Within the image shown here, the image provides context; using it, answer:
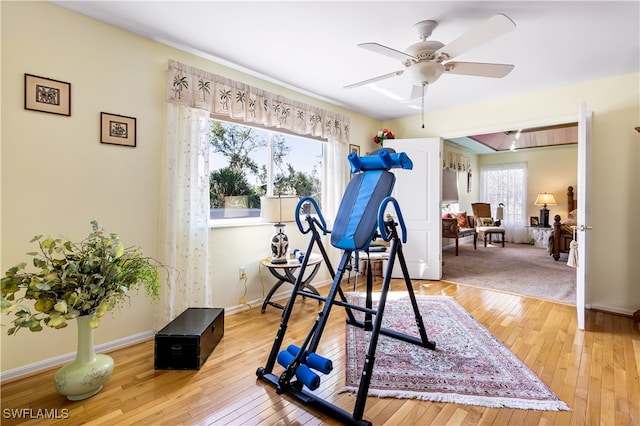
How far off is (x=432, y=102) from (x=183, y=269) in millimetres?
3704

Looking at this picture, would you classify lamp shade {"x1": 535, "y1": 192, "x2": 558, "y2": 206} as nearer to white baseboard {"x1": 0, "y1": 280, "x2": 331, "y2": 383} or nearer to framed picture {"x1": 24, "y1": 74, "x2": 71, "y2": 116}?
white baseboard {"x1": 0, "y1": 280, "x2": 331, "y2": 383}

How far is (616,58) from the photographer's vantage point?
9.16 feet

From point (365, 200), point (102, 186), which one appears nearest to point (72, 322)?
point (102, 186)

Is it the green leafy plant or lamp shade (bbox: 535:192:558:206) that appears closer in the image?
the green leafy plant

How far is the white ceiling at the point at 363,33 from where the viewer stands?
2.09 meters

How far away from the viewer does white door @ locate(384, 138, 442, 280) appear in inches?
173

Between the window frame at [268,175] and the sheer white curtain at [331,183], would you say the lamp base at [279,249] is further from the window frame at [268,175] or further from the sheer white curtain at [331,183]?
the sheer white curtain at [331,183]

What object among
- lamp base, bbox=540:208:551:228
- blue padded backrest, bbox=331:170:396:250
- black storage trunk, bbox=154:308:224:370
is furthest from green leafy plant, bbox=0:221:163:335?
lamp base, bbox=540:208:551:228

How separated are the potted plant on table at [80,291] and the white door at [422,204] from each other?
349cm

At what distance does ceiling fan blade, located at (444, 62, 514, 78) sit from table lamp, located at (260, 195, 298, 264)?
179cm

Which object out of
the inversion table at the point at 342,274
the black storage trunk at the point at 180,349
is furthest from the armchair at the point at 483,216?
the black storage trunk at the point at 180,349

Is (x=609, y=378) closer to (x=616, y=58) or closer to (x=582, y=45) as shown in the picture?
(x=582, y=45)

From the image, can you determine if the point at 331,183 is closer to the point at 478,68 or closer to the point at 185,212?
Answer: the point at 185,212

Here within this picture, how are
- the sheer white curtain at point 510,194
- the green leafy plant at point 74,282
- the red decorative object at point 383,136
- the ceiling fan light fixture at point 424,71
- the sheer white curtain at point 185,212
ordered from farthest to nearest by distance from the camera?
the sheer white curtain at point 510,194 < the red decorative object at point 383,136 < the sheer white curtain at point 185,212 < the ceiling fan light fixture at point 424,71 < the green leafy plant at point 74,282
